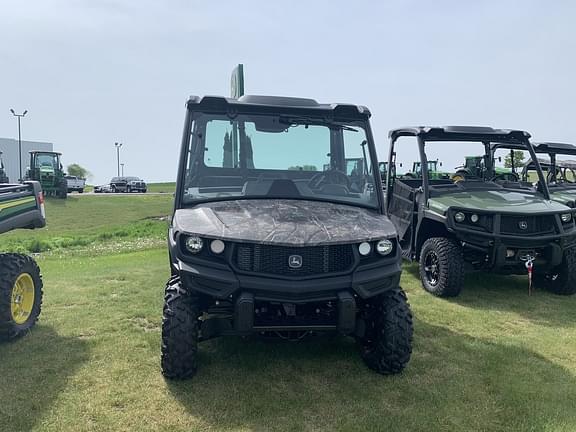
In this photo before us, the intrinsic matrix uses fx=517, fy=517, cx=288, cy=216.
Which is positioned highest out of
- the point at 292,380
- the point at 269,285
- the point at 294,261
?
the point at 294,261

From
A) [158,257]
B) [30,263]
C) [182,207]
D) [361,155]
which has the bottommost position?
[158,257]

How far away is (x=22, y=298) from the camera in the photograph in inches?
196

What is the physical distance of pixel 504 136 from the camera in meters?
7.35

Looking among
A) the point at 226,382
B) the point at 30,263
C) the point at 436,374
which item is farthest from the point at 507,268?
the point at 30,263

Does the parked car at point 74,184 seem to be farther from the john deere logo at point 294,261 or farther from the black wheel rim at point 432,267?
the john deere logo at point 294,261

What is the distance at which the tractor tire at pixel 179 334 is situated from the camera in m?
3.62

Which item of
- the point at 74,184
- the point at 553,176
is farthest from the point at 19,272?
the point at 74,184

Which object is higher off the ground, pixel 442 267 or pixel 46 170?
pixel 46 170

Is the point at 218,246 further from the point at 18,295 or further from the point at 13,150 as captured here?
the point at 13,150

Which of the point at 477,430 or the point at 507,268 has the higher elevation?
the point at 507,268

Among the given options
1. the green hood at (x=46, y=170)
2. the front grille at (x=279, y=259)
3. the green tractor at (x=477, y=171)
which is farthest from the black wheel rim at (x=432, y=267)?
the green hood at (x=46, y=170)

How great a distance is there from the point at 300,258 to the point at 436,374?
1.46 metres

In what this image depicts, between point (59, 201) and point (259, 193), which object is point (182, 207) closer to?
point (259, 193)

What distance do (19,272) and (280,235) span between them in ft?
8.96
